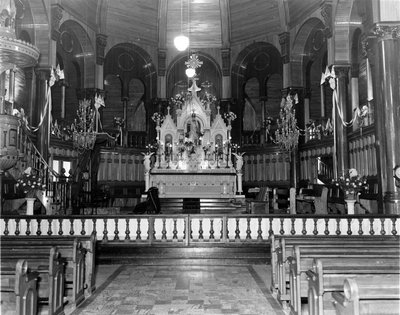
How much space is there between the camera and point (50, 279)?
4906 mm

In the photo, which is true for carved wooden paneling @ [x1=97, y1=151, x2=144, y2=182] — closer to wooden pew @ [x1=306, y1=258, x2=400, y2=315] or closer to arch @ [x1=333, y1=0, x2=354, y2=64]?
arch @ [x1=333, y1=0, x2=354, y2=64]

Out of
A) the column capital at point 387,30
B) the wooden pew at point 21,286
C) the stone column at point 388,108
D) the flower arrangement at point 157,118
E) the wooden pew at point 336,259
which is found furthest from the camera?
the flower arrangement at point 157,118

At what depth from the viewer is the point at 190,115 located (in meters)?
18.3

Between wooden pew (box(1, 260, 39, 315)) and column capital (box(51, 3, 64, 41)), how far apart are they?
12.6 metres

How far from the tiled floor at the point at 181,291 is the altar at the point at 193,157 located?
833 cm

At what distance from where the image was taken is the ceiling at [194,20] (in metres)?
18.9

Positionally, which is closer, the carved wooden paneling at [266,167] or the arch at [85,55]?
the arch at [85,55]

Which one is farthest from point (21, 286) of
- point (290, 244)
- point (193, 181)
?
point (193, 181)

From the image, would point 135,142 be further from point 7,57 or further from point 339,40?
point 7,57

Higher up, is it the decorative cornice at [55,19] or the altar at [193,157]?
the decorative cornice at [55,19]

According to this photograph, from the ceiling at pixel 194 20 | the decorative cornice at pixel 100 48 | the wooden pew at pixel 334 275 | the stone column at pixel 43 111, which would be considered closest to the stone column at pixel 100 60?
the decorative cornice at pixel 100 48

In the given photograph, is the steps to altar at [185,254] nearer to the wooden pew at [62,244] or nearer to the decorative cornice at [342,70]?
the wooden pew at [62,244]

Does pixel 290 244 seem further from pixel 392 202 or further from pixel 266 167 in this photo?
pixel 266 167

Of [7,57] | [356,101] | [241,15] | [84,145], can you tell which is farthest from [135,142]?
[7,57]
